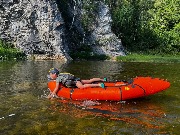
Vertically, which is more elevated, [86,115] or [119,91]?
[119,91]

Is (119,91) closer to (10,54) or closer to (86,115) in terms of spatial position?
(86,115)

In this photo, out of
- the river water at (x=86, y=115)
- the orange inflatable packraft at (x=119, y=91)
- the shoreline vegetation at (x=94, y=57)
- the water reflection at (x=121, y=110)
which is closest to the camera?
the river water at (x=86, y=115)

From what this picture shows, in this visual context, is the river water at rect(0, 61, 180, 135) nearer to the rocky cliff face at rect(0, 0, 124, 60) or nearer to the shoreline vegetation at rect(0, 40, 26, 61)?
the shoreline vegetation at rect(0, 40, 26, 61)

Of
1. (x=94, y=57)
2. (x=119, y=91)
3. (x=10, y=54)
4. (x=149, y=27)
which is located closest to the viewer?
(x=119, y=91)

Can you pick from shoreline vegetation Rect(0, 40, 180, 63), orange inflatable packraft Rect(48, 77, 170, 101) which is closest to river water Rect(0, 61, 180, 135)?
orange inflatable packraft Rect(48, 77, 170, 101)

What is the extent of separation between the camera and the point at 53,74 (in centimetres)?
1270

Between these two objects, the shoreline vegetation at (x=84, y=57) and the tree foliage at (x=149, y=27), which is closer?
the shoreline vegetation at (x=84, y=57)

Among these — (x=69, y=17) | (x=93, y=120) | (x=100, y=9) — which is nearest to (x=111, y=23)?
(x=100, y=9)

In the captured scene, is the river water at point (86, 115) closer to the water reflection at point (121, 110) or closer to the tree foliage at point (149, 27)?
the water reflection at point (121, 110)

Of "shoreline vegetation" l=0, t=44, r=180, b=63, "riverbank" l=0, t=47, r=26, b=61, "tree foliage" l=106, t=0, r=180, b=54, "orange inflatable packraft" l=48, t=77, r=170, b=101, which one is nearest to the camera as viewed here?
"orange inflatable packraft" l=48, t=77, r=170, b=101

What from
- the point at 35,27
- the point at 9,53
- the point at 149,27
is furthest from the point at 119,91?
the point at 149,27

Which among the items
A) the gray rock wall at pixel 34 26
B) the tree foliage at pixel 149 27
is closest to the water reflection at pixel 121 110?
the gray rock wall at pixel 34 26

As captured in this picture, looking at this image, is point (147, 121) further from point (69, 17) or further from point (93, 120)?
point (69, 17)

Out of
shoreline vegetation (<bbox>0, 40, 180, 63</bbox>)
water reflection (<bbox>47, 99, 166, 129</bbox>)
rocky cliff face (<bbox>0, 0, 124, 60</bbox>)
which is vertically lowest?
water reflection (<bbox>47, 99, 166, 129</bbox>)
